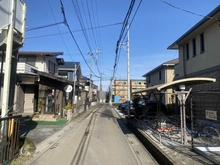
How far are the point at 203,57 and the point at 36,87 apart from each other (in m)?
13.5

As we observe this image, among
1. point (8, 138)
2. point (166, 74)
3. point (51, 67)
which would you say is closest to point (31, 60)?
point (51, 67)

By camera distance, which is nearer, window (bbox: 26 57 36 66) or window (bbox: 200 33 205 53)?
window (bbox: 200 33 205 53)

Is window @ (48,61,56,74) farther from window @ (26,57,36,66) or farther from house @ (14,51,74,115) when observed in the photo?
window @ (26,57,36,66)

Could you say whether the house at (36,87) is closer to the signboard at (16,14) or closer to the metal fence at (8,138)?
the signboard at (16,14)

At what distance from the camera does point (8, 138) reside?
583 centimetres

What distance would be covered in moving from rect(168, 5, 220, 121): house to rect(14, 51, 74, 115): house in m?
10.5

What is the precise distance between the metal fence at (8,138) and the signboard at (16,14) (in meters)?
2.49

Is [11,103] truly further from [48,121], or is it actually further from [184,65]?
[184,65]

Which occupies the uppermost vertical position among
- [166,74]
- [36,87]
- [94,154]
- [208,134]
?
[166,74]

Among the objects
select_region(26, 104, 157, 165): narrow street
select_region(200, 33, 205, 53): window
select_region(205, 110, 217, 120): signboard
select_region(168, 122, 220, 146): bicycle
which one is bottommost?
select_region(26, 104, 157, 165): narrow street

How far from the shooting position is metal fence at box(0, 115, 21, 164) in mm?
5399

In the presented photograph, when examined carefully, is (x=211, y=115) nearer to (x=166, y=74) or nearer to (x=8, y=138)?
(x=8, y=138)

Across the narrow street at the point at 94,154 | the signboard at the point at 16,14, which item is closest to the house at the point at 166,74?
the narrow street at the point at 94,154

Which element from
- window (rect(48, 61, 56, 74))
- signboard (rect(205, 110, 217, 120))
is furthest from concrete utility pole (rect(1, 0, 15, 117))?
window (rect(48, 61, 56, 74))
